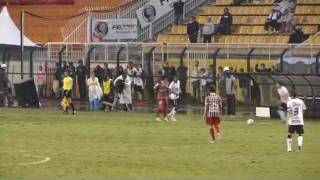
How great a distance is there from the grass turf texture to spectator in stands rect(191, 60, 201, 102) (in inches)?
315

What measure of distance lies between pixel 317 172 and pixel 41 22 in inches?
1577

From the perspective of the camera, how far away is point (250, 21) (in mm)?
50156

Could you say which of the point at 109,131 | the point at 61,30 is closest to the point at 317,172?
the point at 109,131

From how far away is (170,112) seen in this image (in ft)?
119

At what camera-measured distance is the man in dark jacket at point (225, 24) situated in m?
48.6

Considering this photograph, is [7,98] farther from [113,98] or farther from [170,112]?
[170,112]

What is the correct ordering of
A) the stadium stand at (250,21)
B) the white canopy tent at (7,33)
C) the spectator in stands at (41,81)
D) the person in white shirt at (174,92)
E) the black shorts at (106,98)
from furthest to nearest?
the spectator in stands at (41,81)
the white canopy tent at (7,33)
the stadium stand at (250,21)
the black shorts at (106,98)
the person in white shirt at (174,92)

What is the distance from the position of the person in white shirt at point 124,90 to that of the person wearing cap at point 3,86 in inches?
220

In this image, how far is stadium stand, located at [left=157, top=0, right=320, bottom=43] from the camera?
156 feet

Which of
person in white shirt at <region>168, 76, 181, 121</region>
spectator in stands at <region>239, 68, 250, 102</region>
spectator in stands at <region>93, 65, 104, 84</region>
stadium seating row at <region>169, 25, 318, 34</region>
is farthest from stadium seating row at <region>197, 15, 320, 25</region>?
person in white shirt at <region>168, 76, 181, 121</region>

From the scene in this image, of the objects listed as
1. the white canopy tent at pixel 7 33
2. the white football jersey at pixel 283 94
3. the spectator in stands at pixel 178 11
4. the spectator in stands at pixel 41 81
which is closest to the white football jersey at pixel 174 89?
the white football jersey at pixel 283 94

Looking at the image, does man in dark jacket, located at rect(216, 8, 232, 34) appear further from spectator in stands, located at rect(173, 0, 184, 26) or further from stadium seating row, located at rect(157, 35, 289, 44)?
spectator in stands, located at rect(173, 0, 184, 26)

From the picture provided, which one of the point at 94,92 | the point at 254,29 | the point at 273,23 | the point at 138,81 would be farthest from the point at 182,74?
the point at 254,29

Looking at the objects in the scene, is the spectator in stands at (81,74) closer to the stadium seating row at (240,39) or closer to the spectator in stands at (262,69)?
the stadium seating row at (240,39)
